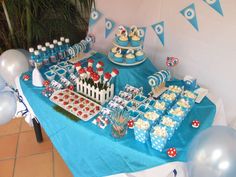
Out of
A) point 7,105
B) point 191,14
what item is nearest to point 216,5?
point 191,14

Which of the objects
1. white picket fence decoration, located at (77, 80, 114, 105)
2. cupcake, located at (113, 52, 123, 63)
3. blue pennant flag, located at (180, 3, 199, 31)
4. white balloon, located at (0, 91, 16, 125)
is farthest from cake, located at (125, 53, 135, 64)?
white balloon, located at (0, 91, 16, 125)

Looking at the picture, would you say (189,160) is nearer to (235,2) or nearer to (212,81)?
(212,81)

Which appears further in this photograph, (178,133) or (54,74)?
(54,74)

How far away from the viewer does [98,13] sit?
218 cm

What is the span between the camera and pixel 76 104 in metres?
1.60

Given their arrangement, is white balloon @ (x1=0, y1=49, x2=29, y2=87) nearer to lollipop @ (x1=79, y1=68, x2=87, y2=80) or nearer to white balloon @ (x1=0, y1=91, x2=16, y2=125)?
white balloon @ (x1=0, y1=91, x2=16, y2=125)

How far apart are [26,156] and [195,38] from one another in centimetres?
169

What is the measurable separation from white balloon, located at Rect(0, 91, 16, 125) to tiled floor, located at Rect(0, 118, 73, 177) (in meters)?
0.36

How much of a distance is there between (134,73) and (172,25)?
1.57 feet

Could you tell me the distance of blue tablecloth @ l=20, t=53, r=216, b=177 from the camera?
1332 mm

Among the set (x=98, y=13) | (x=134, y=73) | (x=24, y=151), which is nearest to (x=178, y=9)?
(x=134, y=73)

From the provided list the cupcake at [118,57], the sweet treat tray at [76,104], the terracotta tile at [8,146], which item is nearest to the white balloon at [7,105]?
the terracotta tile at [8,146]

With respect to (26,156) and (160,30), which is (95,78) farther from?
(26,156)

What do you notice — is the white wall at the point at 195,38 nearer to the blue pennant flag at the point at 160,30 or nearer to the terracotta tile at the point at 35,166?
the blue pennant flag at the point at 160,30
